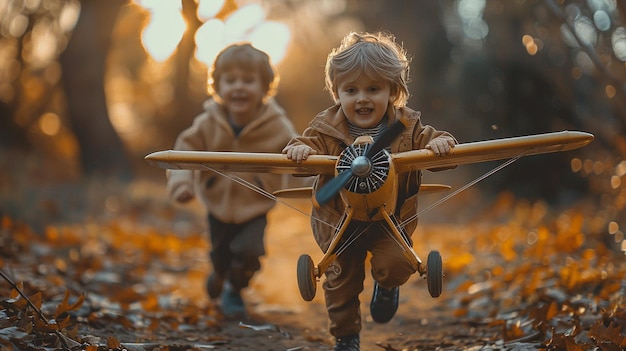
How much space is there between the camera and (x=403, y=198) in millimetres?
3609

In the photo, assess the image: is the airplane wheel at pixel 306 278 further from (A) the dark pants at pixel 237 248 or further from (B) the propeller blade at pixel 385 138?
(A) the dark pants at pixel 237 248

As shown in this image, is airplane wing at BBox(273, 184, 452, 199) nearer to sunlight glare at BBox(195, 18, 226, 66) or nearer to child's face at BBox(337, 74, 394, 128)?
child's face at BBox(337, 74, 394, 128)

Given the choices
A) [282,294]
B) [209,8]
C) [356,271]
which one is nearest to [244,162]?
[356,271]

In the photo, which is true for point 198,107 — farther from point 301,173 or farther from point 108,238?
point 301,173

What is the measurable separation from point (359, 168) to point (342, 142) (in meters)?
0.44

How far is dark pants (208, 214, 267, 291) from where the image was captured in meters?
5.14

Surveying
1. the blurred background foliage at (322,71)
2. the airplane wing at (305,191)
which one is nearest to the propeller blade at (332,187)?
the airplane wing at (305,191)

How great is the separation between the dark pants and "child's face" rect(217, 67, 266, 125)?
814 millimetres

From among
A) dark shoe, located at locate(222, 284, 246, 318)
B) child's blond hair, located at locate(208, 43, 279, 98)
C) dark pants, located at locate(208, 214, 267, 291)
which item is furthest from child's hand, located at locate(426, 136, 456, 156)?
dark shoe, located at locate(222, 284, 246, 318)

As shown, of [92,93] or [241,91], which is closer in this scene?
[241,91]

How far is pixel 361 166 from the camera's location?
122 inches

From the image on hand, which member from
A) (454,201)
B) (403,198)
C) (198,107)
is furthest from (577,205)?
(198,107)

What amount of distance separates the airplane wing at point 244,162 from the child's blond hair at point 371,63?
47 centimetres

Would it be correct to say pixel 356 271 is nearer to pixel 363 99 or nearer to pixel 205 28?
pixel 363 99
